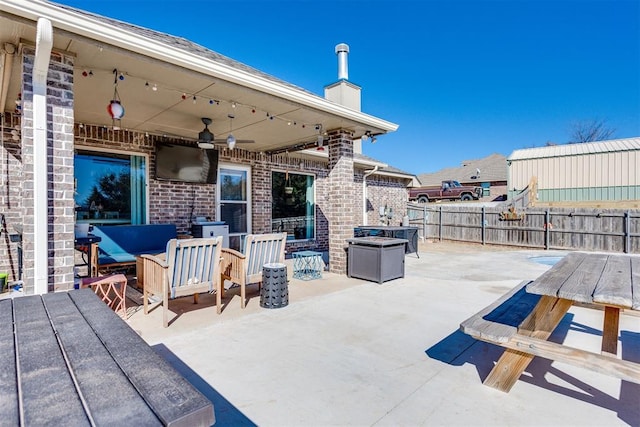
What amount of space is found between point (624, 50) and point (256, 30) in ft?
48.4

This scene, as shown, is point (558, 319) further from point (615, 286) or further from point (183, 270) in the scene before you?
point (183, 270)

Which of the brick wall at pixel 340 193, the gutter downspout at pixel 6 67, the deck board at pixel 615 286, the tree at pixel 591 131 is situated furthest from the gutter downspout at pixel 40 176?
the tree at pixel 591 131

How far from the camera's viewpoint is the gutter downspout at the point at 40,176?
287 centimetres

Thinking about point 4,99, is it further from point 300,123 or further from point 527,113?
point 527,113

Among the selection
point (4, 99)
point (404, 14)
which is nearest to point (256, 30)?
point (404, 14)

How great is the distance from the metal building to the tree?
13.6m

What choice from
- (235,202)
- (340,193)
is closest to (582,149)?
(340,193)

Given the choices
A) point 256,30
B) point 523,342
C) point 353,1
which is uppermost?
point 353,1

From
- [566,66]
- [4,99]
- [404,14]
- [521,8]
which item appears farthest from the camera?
[566,66]

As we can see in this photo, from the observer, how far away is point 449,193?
22.1 meters

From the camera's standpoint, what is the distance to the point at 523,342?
2172mm

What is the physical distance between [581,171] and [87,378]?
20.6 meters

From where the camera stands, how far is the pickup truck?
21.8 metres

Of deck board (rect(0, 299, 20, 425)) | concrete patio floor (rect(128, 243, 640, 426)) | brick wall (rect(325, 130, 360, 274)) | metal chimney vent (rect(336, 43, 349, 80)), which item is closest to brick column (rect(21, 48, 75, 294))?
concrete patio floor (rect(128, 243, 640, 426))
